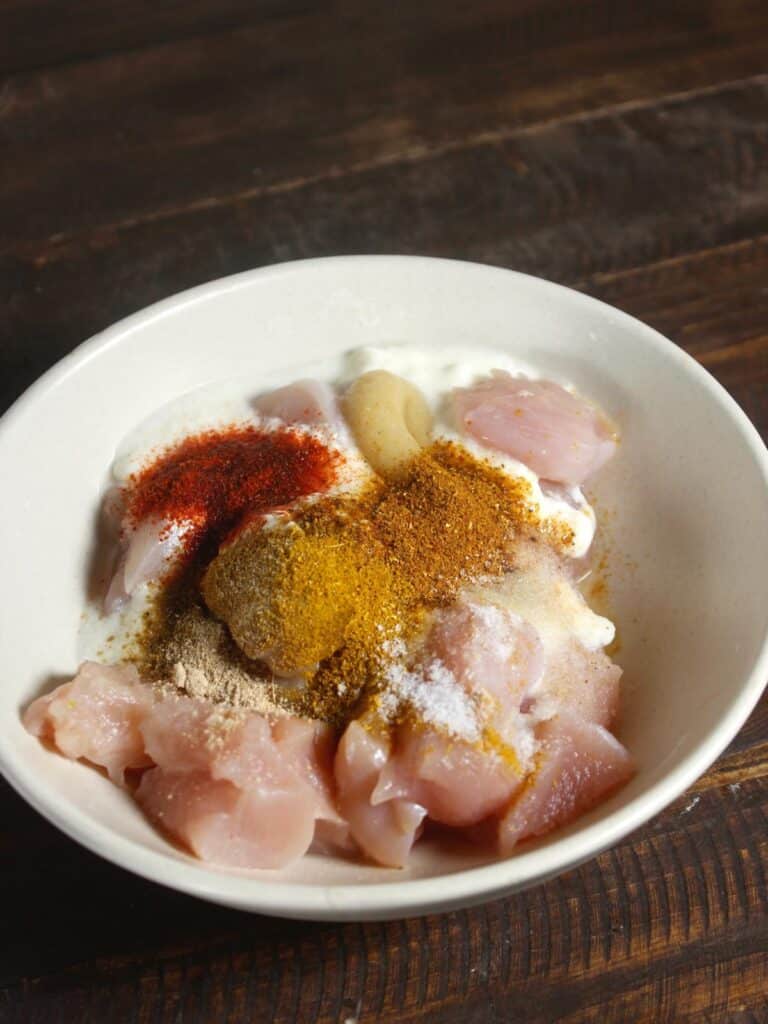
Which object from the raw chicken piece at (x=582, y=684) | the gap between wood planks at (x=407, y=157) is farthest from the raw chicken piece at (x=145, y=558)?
the gap between wood planks at (x=407, y=157)

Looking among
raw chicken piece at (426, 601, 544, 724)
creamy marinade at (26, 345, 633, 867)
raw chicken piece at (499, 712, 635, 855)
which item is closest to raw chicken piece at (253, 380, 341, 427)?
creamy marinade at (26, 345, 633, 867)

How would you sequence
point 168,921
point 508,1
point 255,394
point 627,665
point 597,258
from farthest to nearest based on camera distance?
point 508,1 → point 597,258 → point 255,394 → point 627,665 → point 168,921

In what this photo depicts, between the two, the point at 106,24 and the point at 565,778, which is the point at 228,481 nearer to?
the point at 565,778

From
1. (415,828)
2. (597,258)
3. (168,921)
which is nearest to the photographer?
(415,828)

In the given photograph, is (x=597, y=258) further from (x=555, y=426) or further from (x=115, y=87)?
(x=115, y=87)

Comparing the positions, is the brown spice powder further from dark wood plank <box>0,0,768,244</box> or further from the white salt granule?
dark wood plank <box>0,0,768,244</box>

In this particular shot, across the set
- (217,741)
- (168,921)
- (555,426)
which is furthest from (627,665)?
(168,921)

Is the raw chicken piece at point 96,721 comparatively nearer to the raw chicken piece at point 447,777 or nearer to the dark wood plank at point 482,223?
the raw chicken piece at point 447,777
